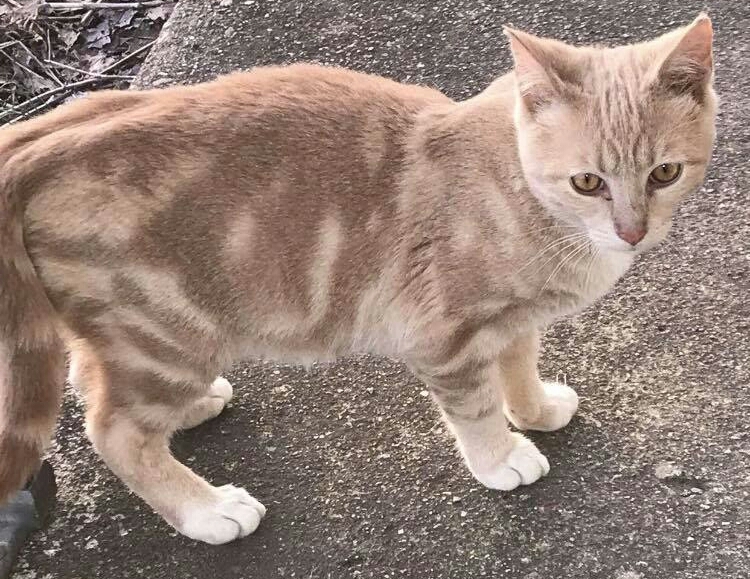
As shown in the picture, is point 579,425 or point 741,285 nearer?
point 579,425

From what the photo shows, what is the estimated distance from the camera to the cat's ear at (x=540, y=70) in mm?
1484

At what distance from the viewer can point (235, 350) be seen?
1784 mm

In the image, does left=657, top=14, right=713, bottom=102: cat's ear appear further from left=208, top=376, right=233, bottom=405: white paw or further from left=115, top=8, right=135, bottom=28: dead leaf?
left=115, top=8, right=135, bottom=28: dead leaf

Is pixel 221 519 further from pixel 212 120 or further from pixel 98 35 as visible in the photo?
pixel 98 35

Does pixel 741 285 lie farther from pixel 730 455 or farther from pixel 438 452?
pixel 438 452

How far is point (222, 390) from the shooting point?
2.10 meters

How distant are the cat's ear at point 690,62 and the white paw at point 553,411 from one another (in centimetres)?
73

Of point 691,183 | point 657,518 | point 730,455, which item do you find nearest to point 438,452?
point 657,518

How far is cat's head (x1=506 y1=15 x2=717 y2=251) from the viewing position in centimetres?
149

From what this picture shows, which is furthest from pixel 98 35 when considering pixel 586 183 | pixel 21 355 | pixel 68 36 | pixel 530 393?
pixel 586 183

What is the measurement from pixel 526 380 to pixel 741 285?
636mm

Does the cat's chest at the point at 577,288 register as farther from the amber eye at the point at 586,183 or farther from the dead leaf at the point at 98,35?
the dead leaf at the point at 98,35

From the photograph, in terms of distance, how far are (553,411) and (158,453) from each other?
845 mm

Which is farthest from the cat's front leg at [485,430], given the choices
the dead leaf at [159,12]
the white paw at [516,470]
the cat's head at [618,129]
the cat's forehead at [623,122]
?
the dead leaf at [159,12]
